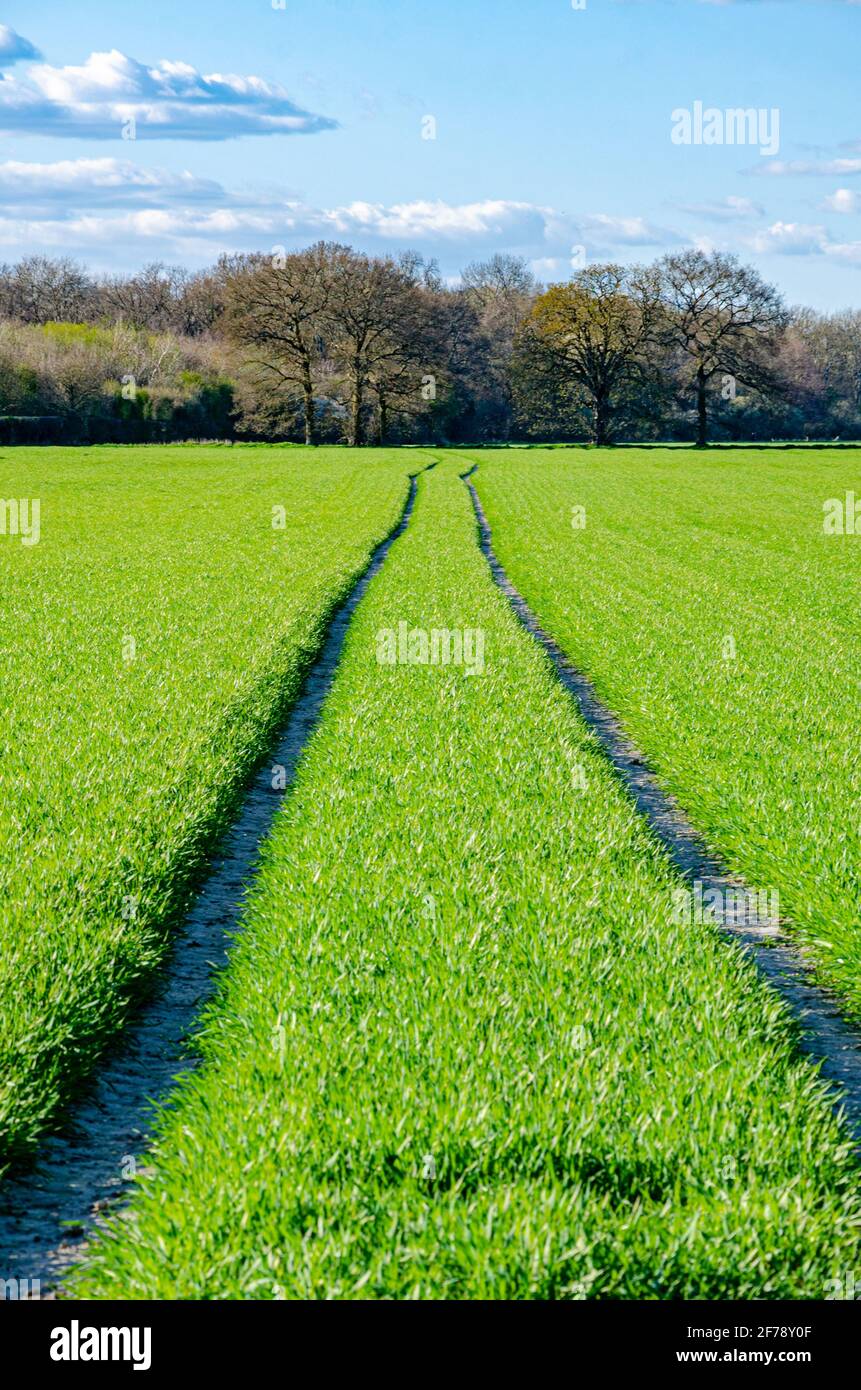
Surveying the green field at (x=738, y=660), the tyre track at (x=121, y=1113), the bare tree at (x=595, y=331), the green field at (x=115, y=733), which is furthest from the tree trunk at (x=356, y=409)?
the tyre track at (x=121, y=1113)

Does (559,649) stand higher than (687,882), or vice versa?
(559,649)

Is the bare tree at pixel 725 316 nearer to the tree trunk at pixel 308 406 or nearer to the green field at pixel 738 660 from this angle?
the tree trunk at pixel 308 406

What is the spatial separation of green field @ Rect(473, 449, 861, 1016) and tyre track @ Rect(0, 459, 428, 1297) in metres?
3.61

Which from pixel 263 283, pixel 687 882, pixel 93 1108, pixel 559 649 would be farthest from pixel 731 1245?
pixel 263 283

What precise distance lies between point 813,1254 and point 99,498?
44717mm

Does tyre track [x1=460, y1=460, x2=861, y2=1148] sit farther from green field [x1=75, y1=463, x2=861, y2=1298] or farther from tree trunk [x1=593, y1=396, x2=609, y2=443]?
tree trunk [x1=593, y1=396, x2=609, y2=443]

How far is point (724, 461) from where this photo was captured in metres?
78.2

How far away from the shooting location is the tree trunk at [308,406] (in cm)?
9295

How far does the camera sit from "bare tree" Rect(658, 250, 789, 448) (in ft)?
308

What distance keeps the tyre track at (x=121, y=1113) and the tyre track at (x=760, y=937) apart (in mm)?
3080

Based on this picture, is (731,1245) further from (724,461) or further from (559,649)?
(724,461)

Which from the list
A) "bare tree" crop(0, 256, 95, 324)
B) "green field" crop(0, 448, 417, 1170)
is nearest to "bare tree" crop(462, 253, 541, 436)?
"bare tree" crop(0, 256, 95, 324)

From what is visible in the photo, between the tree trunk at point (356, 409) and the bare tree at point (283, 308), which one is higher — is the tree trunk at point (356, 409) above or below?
below

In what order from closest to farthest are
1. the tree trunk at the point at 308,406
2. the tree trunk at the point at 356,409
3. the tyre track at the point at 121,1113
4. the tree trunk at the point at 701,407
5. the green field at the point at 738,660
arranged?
the tyre track at the point at 121,1113 < the green field at the point at 738,660 < the tree trunk at the point at 356,409 < the tree trunk at the point at 308,406 < the tree trunk at the point at 701,407
